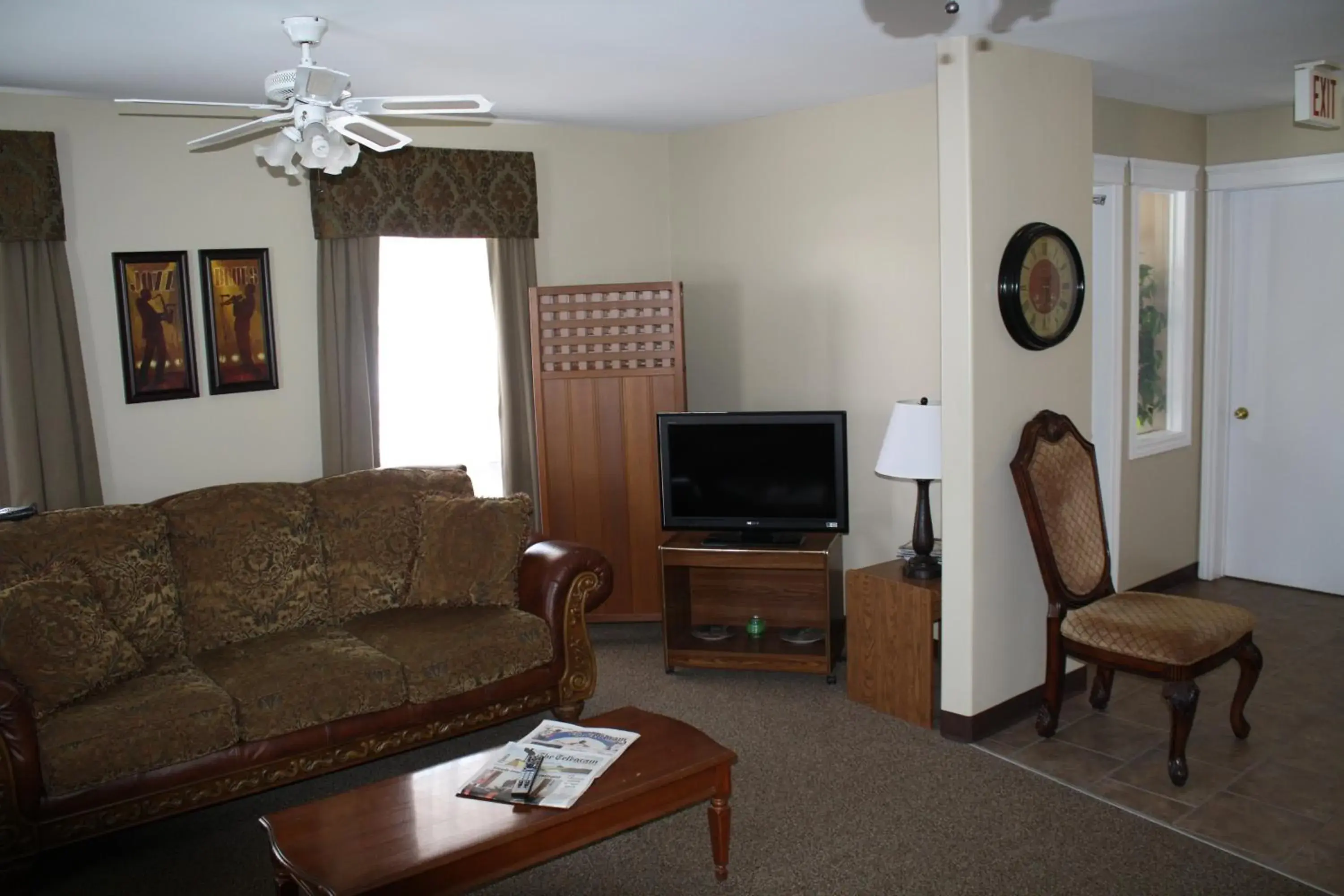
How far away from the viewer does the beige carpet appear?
300 centimetres

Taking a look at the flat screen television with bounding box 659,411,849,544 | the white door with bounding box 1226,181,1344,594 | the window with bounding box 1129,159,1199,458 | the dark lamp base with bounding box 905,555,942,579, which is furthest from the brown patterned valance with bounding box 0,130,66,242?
the white door with bounding box 1226,181,1344,594

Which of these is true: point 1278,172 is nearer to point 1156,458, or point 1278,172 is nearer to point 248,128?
point 1156,458

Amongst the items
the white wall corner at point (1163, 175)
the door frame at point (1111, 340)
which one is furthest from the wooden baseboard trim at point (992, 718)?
the white wall corner at point (1163, 175)

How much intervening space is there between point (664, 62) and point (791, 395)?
188cm

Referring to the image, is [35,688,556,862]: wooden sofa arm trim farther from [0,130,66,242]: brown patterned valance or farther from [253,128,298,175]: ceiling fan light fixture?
[0,130,66,242]: brown patterned valance

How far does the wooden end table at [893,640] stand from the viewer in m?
4.05

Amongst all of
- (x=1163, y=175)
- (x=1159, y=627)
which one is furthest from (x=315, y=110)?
(x=1163, y=175)

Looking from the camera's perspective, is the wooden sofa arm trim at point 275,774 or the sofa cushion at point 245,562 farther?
the sofa cushion at point 245,562

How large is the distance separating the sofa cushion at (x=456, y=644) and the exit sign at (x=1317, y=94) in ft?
10.9

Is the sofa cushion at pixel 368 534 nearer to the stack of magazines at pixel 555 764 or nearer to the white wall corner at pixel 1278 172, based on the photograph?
the stack of magazines at pixel 555 764

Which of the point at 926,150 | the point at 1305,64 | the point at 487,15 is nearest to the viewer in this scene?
the point at 487,15

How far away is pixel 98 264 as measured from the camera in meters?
4.28

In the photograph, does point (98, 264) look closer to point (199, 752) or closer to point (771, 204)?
point (199, 752)

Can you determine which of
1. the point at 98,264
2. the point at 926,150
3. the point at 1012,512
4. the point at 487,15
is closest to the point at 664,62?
the point at 487,15
